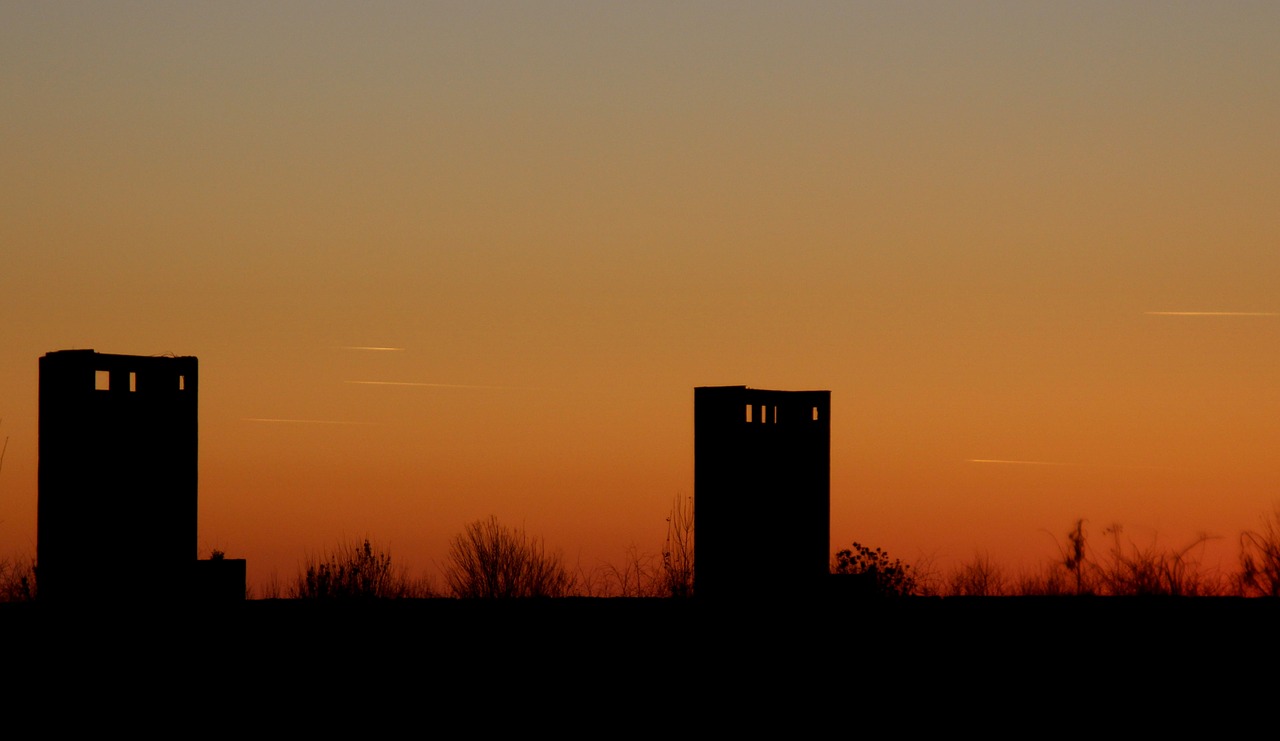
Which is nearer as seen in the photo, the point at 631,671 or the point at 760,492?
the point at 631,671

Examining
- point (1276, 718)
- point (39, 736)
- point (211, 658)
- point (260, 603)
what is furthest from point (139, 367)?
point (1276, 718)

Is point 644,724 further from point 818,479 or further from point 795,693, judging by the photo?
point 818,479

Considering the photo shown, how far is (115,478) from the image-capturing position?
1744cm

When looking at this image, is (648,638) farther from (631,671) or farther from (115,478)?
(115,478)

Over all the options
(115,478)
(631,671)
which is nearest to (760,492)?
(631,671)

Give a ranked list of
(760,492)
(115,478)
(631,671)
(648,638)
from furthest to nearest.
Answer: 1. (760,492)
2. (115,478)
3. (648,638)
4. (631,671)

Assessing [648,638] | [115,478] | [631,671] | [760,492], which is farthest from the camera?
[760,492]

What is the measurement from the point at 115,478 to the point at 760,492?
27.1 ft

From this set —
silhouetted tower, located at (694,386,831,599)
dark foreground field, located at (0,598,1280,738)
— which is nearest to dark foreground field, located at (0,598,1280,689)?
dark foreground field, located at (0,598,1280,738)

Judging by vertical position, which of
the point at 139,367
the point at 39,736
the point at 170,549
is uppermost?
the point at 139,367

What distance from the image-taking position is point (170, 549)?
17766 mm

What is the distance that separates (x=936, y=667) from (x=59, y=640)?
27.8 feet

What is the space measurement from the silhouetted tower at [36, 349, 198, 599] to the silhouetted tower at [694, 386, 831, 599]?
21.4 ft

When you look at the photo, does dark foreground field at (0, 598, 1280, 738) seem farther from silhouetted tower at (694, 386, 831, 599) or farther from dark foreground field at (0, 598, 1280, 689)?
silhouetted tower at (694, 386, 831, 599)
